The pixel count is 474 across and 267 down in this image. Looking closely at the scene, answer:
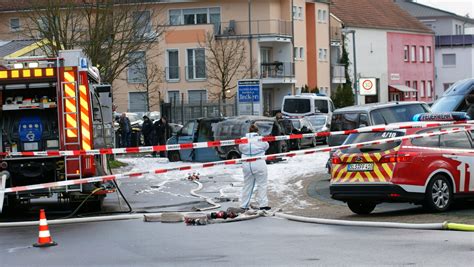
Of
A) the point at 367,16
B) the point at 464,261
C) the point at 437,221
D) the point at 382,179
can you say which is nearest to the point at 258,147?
the point at 382,179

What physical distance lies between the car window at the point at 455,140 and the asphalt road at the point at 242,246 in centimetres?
285

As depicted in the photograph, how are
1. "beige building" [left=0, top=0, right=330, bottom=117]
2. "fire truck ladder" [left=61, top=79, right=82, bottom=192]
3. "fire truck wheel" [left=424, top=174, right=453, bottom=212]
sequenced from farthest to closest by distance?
"beige building" [left=0, top=0, right=330, bottom=117] → "fire truck ladder" [left=61, top=79, right=82, bottom=192] → "fire truck wheel" [left=424, top=174, right=453, bottom=212]

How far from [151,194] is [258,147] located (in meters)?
5.82

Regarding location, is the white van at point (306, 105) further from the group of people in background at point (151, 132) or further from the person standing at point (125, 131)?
the person standing at point (125, 131)

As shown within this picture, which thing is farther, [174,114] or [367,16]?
[367,16]

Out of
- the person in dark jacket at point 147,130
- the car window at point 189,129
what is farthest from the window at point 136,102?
the car window at point 189,129

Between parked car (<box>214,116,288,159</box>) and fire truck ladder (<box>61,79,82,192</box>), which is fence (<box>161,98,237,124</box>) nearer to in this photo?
parked car (<box>214,116,288,159</box>)

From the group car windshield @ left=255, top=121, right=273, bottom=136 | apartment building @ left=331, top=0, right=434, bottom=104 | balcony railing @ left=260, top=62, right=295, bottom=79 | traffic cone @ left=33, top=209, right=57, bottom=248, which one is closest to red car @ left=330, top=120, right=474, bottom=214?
traffic cone @ left=33, top=209, right=57, bottom=248

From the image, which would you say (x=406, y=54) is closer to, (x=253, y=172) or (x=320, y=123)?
(x=320, y=123)

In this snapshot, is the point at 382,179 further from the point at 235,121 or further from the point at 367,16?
the point at 367,16

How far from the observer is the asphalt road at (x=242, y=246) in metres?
11.2

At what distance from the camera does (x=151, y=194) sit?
2338cm

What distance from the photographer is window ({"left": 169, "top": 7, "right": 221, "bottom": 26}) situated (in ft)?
210

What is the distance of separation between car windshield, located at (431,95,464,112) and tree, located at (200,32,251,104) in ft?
119
